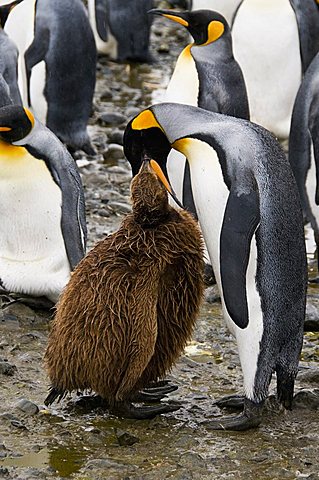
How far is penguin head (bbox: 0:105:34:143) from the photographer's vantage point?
5.20m

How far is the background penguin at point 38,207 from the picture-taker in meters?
5.25

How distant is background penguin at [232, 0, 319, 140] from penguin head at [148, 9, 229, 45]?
207 cm

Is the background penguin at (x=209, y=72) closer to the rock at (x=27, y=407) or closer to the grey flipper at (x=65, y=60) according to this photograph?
the grey flipper at (x=65, y=60)

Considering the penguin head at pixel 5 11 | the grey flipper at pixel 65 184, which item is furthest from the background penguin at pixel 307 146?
the penguin head at pixel 5 11

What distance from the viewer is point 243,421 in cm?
404

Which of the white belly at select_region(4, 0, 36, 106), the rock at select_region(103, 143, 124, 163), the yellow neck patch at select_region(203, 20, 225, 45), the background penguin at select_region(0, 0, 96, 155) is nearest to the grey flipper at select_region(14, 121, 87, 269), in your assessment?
the yellow neck patch at select_region(203, 20, 225, 45)

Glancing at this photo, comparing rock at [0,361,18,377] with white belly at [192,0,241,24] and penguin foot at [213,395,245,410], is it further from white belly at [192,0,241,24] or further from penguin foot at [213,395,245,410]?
white belly at [192,0,241,24]

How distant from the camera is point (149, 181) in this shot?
3.97 m

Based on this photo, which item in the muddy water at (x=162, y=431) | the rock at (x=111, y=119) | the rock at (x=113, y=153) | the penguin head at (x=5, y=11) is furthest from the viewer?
the rock at (x=111, y=119)

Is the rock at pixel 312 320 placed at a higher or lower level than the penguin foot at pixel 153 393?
lower

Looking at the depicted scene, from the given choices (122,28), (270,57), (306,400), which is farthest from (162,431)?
(122,28)

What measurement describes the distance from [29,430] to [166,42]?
9395mm

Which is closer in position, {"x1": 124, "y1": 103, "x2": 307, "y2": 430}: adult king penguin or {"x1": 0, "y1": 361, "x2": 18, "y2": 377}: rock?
{"x1": 124, "y1": 103, "x2": 307, "y2": 430}: adult king penguin

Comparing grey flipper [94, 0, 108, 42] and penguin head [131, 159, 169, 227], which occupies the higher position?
penguin head [131, 159, 169, 227]
